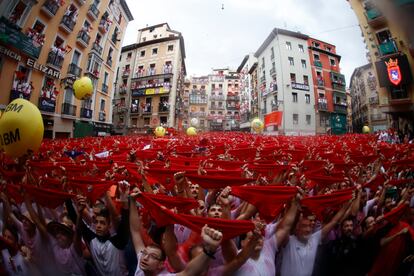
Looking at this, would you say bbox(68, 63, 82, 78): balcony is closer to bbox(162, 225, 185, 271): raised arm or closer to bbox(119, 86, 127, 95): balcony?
bbox(119, 86, 127, 95): balcony

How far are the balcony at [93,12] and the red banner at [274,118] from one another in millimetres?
23155

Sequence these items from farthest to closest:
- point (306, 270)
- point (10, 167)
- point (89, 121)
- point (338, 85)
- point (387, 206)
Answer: point (338, 85) < point (89, 121) < point (10, 167) < point (387, 206) < point (306, 270)

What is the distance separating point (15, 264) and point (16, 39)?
11605 mm

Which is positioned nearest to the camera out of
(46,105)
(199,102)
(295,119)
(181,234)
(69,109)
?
(181,234)

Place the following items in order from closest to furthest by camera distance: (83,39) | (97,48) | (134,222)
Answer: (134,222) < (83,39) < (97,48)

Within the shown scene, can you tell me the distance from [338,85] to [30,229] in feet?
124

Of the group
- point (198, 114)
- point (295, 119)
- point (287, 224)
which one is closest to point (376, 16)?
point (287, 224)

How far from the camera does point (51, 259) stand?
2432mm

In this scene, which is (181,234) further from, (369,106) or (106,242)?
(369,106)

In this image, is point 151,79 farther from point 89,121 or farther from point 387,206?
point 387,206

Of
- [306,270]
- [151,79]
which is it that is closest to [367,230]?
[306,270]

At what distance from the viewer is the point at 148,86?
33281mm

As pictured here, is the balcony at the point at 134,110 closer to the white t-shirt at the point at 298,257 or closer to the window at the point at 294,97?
the window at the point at 294,97

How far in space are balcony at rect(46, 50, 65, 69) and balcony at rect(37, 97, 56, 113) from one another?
2.44 metres
